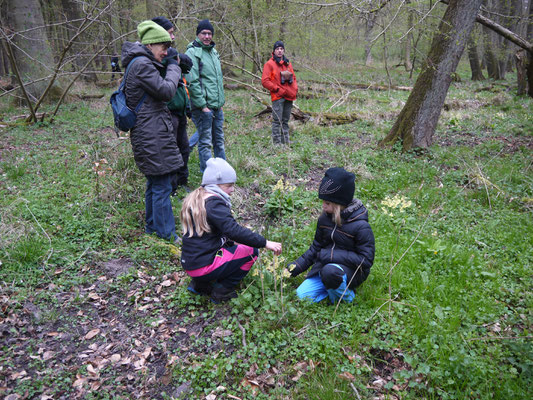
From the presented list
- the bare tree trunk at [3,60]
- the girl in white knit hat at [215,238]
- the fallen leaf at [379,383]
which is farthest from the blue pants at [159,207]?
the bare tree trunk at [3,60]

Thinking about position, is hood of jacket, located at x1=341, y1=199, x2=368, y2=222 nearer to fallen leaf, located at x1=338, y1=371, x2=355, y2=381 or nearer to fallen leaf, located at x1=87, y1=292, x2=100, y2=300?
fallen leaf, located at x1=338, y1=371, x2=355, y2=381

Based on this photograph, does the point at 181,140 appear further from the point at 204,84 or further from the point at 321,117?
the point at 321,117

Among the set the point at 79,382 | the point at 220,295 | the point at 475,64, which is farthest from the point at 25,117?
the point at 475,64

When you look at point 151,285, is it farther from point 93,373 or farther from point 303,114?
point 303,114

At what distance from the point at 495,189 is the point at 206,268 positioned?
4.68 meters

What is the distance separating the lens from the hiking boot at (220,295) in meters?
3.32

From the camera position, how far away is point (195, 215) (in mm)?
3115

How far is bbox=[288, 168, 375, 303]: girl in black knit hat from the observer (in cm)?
310

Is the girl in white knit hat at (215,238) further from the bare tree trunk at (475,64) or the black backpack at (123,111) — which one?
the bare tree trunk at (475,64)

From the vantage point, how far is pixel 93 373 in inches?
105

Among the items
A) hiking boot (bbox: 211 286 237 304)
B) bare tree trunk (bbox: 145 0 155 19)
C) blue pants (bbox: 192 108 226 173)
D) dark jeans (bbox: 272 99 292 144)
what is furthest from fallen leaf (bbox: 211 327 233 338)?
bare tree trunk (bbox: 145 0 155 19)

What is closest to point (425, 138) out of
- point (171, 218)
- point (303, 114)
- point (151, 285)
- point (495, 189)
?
point (495, 189)

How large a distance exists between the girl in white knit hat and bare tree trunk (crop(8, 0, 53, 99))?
8.61m

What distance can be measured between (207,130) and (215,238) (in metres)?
2.98
